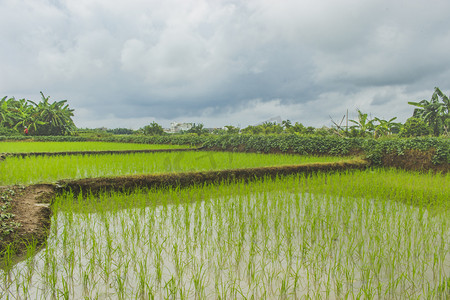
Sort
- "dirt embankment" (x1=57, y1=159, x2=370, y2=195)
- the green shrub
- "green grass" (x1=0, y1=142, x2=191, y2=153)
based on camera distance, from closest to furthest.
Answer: "dirt embankment" (x1=57, y1=159, x2=370, y2=195) < "green grass" (x1=0, y1=142, x2=191, y2=153) < the green shrub

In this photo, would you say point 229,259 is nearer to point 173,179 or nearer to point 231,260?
point 231,260

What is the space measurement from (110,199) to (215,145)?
8829 mm

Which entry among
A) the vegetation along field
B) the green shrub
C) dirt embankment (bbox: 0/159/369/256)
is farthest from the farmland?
the green shrub

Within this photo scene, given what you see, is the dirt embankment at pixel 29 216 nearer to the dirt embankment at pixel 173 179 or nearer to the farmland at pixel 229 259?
the farmland at pixel 229 259

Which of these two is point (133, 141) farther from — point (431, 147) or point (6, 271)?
point (6, 271)

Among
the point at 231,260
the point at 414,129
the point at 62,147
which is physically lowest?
the point at 231,260

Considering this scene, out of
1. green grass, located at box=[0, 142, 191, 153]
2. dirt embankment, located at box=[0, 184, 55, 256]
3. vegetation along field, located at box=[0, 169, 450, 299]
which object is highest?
green grass, located at box=[0, 142, 191, 153]

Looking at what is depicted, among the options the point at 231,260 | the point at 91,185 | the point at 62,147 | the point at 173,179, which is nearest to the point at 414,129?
the point at 173,179

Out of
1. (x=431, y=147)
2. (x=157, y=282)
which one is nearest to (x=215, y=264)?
(x=157, y=282)

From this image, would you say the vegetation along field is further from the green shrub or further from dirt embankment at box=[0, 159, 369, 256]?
the green shrub

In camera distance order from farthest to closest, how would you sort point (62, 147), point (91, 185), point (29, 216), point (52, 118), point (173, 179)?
point (52, 118) < point (62, 147) < point (173, 179) < point (91, 185) < point (29, 216)

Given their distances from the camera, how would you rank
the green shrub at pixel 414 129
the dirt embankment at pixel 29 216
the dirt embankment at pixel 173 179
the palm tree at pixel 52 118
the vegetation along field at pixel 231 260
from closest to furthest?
the vegetation along field at pixel 231 260
the dirt embankment at pixel 29 216
the dirt embankment at pixel 173 179
the green shrub at pixel 414 129
the palm tree at pixel 52 118

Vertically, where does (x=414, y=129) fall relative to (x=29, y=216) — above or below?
above

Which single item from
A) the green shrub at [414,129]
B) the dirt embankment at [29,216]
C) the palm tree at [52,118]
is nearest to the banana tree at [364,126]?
the green shrub at [414,129]
